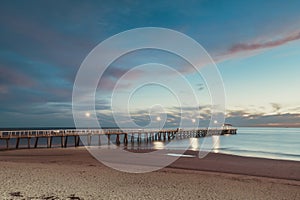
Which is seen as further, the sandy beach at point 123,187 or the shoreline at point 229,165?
the shoreline at point 229,165

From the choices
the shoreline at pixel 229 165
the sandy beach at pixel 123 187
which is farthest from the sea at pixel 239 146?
the sandy beach at pixel 123 187

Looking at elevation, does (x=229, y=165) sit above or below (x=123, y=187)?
below

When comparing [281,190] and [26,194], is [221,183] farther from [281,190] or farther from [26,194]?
[26,194]

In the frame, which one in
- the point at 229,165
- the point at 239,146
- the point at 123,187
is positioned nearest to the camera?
the point at 123,187

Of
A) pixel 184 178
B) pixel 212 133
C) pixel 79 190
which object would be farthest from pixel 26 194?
pixel 212 133

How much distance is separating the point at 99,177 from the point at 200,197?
193 inches

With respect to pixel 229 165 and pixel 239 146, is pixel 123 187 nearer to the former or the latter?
pixel 229 165

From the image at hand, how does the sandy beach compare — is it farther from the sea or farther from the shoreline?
the sea

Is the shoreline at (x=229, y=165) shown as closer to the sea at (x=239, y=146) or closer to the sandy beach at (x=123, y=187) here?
the sandy beach at (x=123, y=187)

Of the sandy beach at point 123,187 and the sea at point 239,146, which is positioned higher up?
the sandy beach at point 123,187

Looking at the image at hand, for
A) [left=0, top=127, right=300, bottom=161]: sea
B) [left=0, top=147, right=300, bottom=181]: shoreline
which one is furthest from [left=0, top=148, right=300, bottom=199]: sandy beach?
[left=0, top=127, right=300, bottom=161]: sea

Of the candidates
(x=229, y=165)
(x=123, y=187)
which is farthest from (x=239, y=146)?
(x=123, y=187)

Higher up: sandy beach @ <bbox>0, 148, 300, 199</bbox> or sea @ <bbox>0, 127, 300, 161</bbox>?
sandy beach @ <bbox>0, 148, 300, 199</bbox>

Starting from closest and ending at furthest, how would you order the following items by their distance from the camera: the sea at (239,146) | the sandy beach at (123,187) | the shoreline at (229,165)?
the sandy beach at (123,187)
the shoreline at (229,165)
the sea at (239,146)
